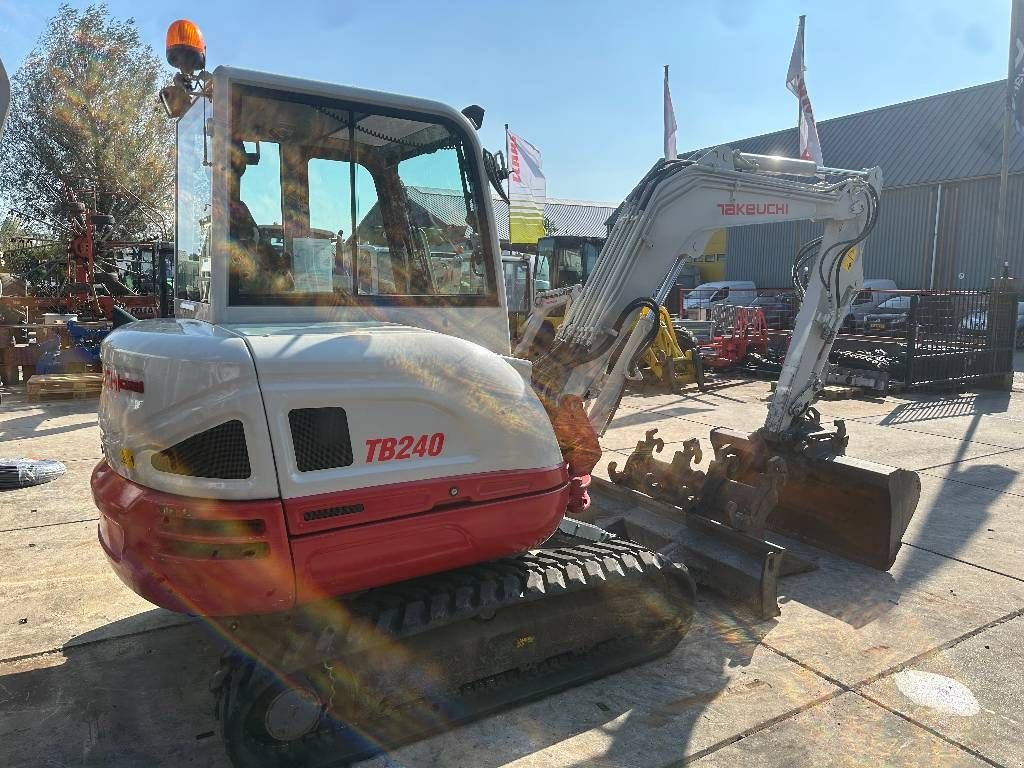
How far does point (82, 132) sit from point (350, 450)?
99.4ft

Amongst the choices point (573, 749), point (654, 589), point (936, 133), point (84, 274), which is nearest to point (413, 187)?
point (654, 589)

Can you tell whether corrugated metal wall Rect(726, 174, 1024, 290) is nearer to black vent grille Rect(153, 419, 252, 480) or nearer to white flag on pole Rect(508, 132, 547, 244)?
white flag on pole Rect(508, 132, 547, 244)

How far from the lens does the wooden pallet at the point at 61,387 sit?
1059 cm

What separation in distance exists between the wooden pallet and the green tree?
18264 mm

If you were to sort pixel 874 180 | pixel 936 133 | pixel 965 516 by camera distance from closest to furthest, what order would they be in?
pixel 874 180 < pixel 965 516 < pixel 936 133

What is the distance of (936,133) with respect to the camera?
28625 mm

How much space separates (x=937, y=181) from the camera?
27.8m

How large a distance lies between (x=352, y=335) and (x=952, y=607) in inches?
147

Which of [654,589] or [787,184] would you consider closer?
[654,589]

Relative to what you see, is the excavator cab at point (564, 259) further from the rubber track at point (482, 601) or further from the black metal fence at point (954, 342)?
the rubber track at point (482, 601)

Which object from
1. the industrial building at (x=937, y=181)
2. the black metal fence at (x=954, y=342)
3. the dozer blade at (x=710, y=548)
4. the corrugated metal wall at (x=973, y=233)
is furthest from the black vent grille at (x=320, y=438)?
the industrial building at (x=937, y=181)

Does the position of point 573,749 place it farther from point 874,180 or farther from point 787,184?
point 874,180

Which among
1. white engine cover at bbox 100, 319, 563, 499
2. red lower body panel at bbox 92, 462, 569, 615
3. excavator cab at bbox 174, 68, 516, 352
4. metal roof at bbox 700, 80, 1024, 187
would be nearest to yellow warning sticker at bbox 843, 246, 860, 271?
excavator cab at bbox 174, 68, 516, 352

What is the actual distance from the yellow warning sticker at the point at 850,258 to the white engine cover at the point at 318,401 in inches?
124
